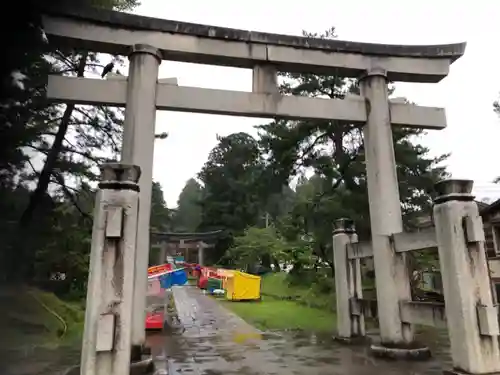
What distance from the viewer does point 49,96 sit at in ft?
20.6

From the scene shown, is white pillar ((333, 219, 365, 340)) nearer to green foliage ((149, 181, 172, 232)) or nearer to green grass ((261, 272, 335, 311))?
green grass ((261, 272, 335, 311))

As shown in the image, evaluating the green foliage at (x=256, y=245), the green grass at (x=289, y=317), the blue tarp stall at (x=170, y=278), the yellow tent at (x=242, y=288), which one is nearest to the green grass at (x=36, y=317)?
the blue tarp stall at (x=170, y=278)

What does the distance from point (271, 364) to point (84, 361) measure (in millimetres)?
3093

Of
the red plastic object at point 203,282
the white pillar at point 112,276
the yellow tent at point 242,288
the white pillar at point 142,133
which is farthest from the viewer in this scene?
the red plastic object at point 203,282

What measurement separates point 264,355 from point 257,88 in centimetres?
490

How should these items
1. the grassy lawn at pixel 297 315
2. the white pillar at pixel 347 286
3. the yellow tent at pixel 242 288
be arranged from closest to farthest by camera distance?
the white pillar at pixel 347 286
the grassy lawn at pixel 297 315
the yellow tent at pixel 242 288

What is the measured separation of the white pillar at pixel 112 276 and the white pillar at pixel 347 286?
503 cm

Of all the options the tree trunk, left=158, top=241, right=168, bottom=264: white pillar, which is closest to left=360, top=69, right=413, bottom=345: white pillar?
the tree trunk

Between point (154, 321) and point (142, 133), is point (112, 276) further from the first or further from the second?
point (154, 321)

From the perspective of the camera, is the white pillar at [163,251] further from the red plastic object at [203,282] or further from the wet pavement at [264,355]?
the wet pavement at [264,355]

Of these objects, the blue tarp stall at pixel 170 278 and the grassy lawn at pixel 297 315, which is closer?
the grassy lawn at pixel 297 315

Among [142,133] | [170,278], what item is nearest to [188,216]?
[170,278]

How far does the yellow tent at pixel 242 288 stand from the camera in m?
20.5

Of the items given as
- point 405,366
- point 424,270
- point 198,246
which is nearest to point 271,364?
point 405,366
